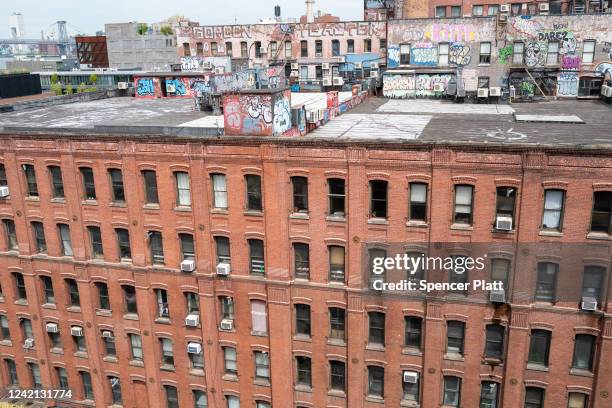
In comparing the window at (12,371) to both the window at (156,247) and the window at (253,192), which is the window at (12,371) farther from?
the window at (253,192)

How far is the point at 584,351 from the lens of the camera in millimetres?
27062

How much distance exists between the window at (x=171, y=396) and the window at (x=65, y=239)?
10.5 m

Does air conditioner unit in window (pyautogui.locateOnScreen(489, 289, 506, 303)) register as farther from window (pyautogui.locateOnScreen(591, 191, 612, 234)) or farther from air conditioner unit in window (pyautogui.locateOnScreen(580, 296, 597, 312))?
window (pyautogui.locateOnScreen(591, 191, 612, 234))

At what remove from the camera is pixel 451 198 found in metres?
26.6

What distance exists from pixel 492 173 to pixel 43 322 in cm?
2987

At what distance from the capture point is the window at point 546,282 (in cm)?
2633

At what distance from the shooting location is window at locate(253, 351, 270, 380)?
32594 mm

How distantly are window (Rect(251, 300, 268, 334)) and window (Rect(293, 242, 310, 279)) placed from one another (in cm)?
297

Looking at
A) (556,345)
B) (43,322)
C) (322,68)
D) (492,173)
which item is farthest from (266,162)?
(322,68)

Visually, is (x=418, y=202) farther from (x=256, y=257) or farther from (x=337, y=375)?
(x=337, y=375)

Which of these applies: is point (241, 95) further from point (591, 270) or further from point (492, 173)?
point (591, 270)

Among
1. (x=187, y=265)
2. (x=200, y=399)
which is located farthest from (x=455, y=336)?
(x=200, y=399)

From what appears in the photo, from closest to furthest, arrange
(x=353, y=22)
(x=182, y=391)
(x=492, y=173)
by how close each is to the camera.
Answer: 1. (x=492, y=173)
2. (x=182, y=391)
3. (x=353, y=22)

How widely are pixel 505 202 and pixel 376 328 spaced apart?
969 cm
